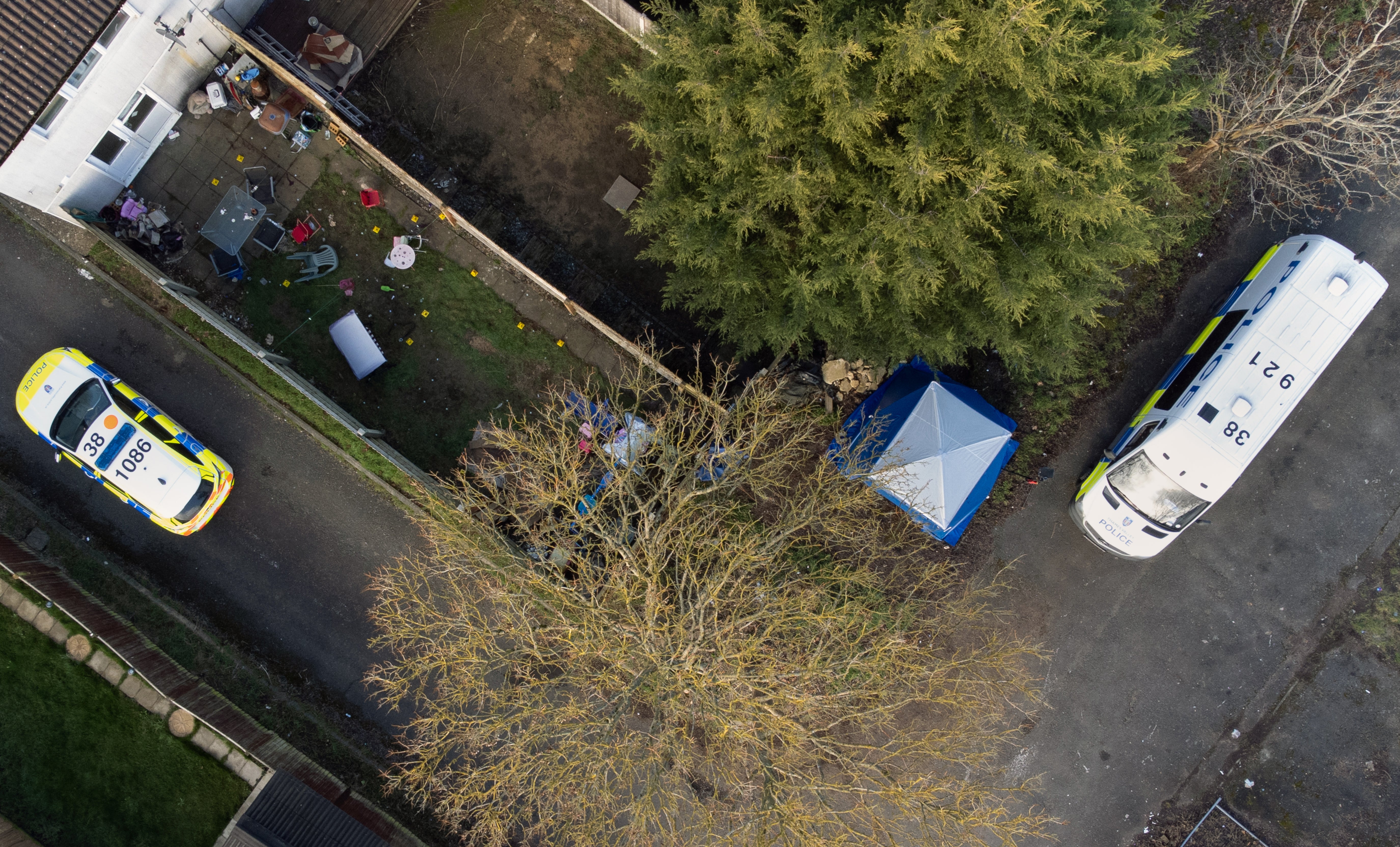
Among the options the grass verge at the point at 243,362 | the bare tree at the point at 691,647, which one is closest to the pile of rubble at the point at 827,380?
the bare tree at the point at 691,647

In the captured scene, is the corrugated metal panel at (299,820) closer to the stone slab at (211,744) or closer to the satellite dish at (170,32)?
the stone slab at (211,744)

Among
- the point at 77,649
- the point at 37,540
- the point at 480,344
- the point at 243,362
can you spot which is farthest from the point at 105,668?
the point at 480,344

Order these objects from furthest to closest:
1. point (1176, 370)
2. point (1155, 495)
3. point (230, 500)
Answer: point (230, 500), point (1176, 370), point (1155, 495)

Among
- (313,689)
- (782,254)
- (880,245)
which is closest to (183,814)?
(313,689)

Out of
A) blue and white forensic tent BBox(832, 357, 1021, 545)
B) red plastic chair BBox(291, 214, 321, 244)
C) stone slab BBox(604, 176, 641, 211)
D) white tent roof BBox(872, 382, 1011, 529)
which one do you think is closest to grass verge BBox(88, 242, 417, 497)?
red plastic chair BBox(291, 214, 321, 244)

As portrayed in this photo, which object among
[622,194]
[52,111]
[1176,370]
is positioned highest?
[1176,370]

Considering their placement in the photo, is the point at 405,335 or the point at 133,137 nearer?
the point at 133,137

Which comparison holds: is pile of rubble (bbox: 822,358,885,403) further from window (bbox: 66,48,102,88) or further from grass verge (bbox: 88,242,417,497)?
window (bbox: 66,48,102,88)

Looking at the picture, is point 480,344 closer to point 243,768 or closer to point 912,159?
point 912,159

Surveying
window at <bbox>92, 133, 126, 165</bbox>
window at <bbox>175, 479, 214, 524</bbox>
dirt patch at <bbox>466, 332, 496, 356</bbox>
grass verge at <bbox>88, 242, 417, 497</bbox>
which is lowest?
window at <bbox>175, 479, 214, 524</bbox>
